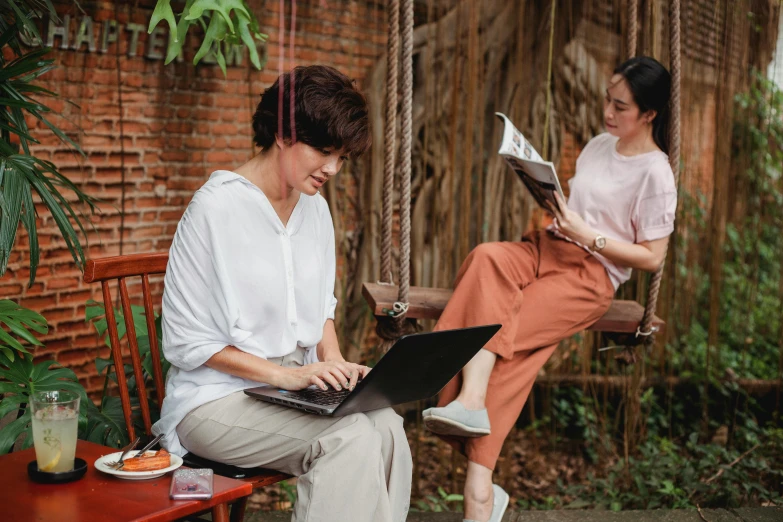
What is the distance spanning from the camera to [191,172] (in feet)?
13.4

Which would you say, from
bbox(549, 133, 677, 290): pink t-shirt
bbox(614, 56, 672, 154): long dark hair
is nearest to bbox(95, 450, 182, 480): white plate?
bbox(549, 133, 677, 290): pink t-shirt

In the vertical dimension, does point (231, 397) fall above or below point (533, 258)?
below

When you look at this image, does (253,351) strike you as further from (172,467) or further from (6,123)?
(6,123)

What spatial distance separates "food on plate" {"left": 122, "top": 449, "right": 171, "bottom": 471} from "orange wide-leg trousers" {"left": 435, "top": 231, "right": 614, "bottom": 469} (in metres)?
1.04

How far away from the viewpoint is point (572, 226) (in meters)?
2.55

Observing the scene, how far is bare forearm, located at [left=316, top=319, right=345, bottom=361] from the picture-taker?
216 centimetres

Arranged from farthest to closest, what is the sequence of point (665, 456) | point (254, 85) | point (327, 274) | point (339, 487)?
point (254, 85), point (665, 456), point (327, 274), point (339, 487)

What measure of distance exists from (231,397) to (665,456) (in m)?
2.63

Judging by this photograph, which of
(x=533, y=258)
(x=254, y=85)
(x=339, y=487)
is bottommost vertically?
(x=339, y=487)

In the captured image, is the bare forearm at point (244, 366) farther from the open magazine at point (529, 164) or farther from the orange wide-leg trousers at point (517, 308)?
the open magazine at point (529, 164)

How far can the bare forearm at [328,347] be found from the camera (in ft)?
7.09

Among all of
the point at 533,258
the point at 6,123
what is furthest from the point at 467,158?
the point at 6,123

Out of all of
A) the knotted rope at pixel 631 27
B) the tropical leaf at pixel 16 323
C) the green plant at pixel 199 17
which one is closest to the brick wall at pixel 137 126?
the green plant at pixel 199 17

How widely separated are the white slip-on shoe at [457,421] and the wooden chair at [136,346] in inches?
20.4
